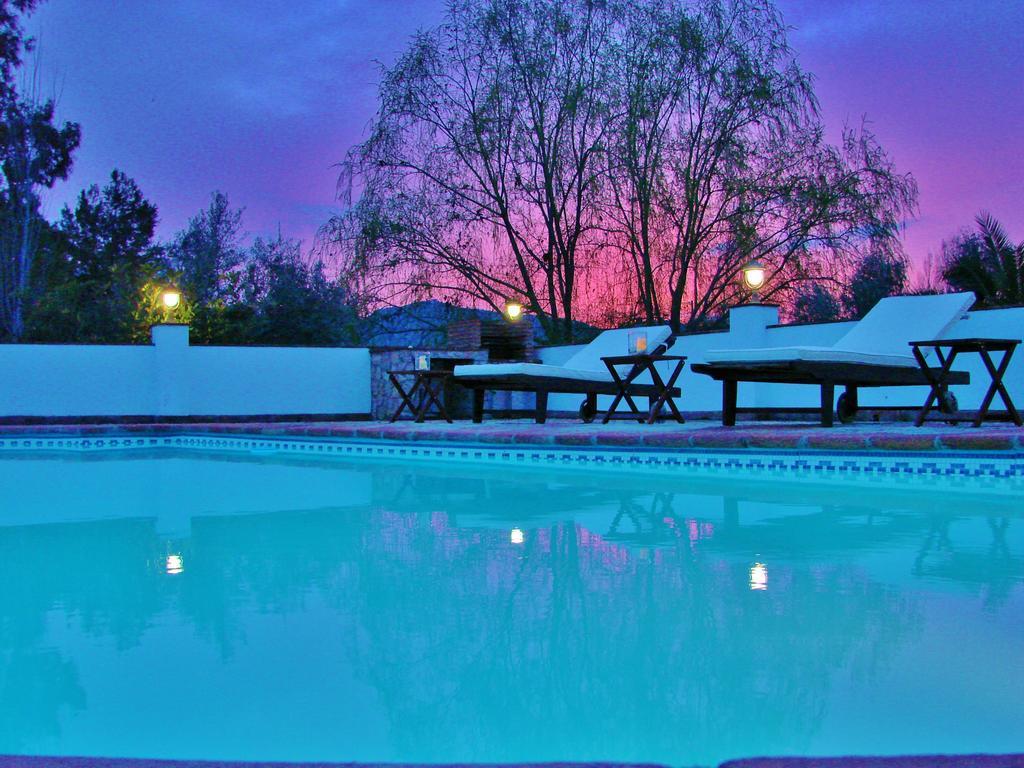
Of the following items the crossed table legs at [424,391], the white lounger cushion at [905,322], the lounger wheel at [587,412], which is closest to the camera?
the white lounger cushion at [905,322]

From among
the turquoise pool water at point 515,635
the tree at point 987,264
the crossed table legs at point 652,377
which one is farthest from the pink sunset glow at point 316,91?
the turquoise pool water at point 515,635

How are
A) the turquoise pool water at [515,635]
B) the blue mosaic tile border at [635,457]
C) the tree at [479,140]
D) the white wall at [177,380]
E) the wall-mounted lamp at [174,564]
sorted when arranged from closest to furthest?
the turquoise pool water at [515,635] → the wall-mounted lamp at [174,564] → the blue mosaic tile border at [635,457] → the white wall at [177,380] → the tree at [479,140]

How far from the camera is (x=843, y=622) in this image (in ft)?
7.29

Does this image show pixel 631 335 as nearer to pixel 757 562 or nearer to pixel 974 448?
pixel 974 448

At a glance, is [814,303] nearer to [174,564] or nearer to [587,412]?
[587,412]

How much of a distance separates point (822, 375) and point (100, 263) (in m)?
23.3

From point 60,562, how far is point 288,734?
199cm

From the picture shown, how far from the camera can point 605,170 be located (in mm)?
13680

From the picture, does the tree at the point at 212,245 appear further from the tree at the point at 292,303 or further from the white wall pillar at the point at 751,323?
the white wall pillar at the point at 751,323

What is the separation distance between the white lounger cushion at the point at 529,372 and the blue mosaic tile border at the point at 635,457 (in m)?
1.01

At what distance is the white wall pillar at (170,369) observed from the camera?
11.8 meters

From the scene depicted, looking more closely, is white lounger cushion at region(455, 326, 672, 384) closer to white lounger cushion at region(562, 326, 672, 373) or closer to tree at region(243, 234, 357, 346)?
white lounger cushion at region(562, 326, 672, 373)

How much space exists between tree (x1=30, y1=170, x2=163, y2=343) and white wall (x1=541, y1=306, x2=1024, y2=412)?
10249 mm

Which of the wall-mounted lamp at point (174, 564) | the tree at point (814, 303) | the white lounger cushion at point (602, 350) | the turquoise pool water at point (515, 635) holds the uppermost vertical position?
the tree at point (814, 303)
